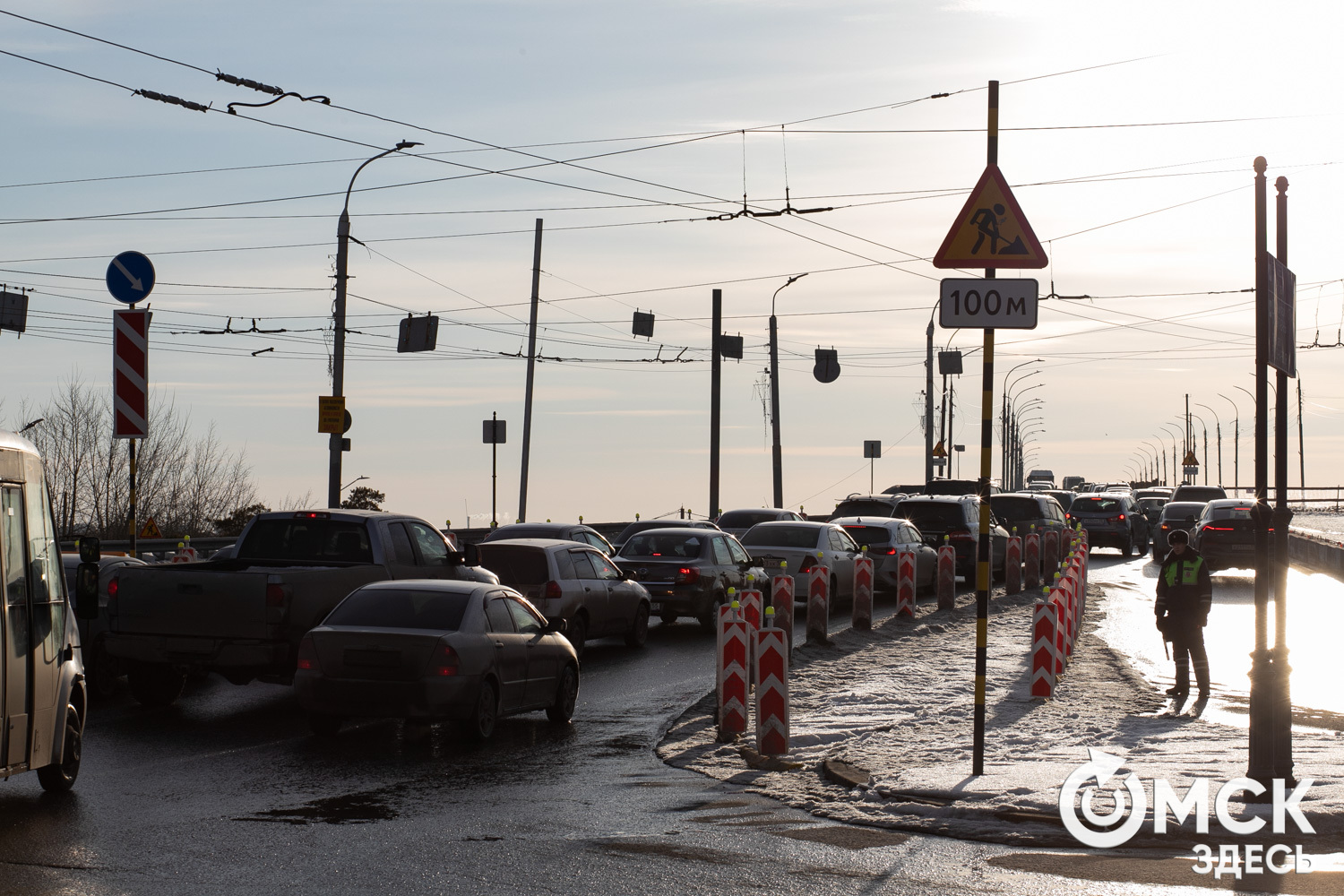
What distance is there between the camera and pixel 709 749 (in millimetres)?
12453

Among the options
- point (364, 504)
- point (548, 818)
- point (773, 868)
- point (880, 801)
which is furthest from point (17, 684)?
point (364, 504)

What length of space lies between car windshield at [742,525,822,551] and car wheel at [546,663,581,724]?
1158cm

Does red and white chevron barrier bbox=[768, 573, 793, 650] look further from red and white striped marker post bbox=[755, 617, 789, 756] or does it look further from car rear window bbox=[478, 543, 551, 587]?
red and white striped marker post bbox=[755, 617, 789, 756]

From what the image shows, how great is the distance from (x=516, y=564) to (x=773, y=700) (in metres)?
8.09

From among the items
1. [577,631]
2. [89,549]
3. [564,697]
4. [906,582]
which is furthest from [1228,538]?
[89,549]

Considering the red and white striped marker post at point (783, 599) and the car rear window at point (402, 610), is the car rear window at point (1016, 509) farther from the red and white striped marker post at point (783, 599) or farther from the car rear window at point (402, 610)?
the car rear window at point (402, 610)

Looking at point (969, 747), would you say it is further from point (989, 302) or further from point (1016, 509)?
point (1016, 509)

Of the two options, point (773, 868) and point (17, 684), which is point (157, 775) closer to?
point (17, 684)

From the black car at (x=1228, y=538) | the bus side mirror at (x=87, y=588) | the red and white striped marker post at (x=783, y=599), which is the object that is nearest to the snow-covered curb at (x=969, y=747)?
the red and white striped marker post at (x=783, y=599)

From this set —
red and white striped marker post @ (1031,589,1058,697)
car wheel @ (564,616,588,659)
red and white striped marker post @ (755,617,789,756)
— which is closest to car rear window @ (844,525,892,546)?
car wheel @ (564,616,588,659)

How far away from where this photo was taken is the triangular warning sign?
10.8 metres

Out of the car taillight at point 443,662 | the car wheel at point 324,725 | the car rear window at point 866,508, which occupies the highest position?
the car rear window at point 866,508

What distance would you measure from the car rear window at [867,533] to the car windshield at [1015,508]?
8496mm

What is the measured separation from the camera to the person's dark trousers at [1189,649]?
51.1 feet
